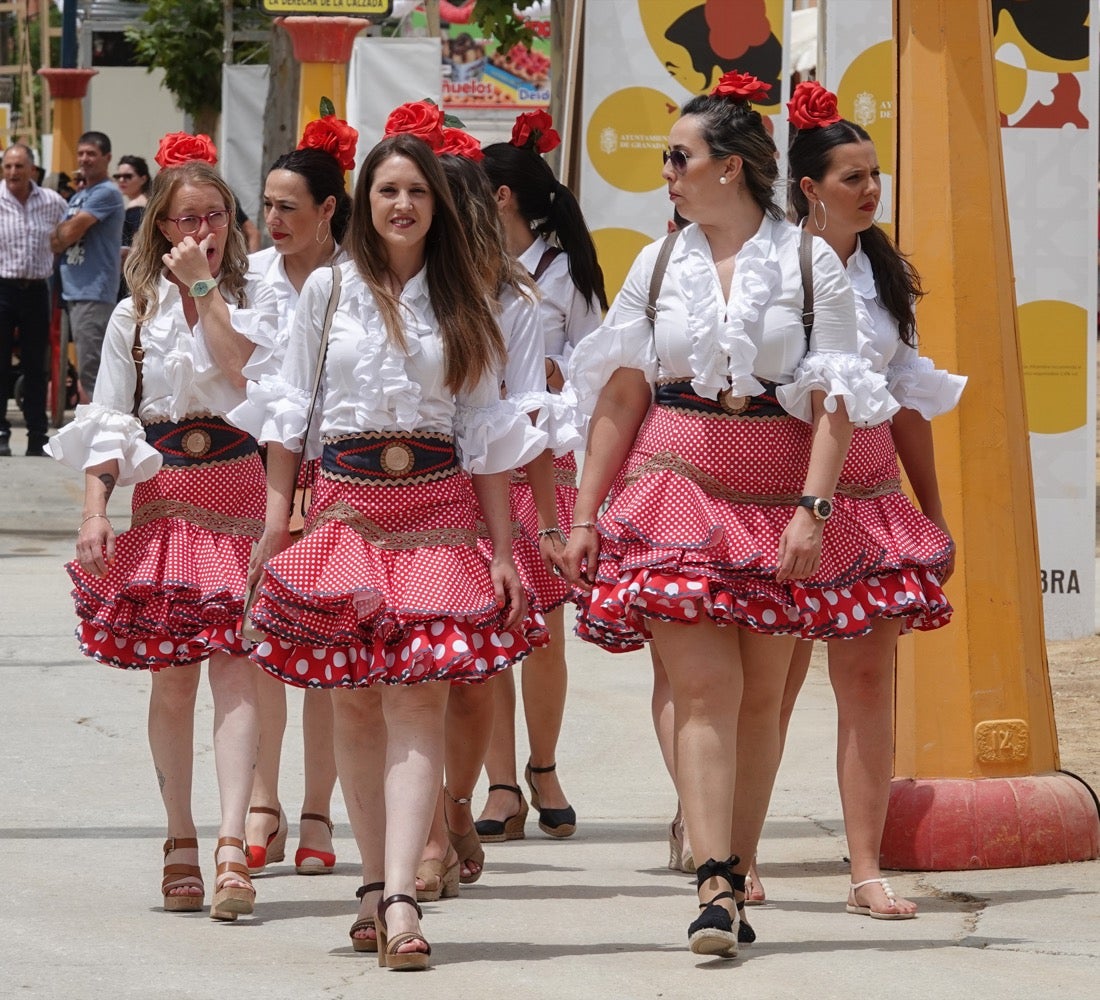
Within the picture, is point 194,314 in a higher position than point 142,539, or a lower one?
higher

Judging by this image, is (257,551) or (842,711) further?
(842,711)

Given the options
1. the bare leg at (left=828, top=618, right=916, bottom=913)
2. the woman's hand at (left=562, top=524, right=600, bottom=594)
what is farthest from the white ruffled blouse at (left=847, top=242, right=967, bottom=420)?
the woman's hand at (left=562, top=524, right=600, bottom=594)

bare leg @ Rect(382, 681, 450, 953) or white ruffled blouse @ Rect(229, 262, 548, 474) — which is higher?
white ruffled blouse @ Rect(229, 262, 548, 474)

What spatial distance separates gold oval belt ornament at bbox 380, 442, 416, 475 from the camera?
15.8 feet

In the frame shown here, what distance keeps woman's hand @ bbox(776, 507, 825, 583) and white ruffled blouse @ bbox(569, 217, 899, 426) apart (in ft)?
0.84

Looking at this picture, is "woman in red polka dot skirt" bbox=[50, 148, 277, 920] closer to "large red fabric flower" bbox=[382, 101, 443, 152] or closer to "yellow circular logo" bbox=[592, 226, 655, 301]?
"large red fabric flower" bbox=[382, 101, 443, 152]

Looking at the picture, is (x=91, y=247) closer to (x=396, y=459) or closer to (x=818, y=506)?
(x=396, y=459)

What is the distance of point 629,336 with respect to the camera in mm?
5004

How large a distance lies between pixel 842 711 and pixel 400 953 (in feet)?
4.47

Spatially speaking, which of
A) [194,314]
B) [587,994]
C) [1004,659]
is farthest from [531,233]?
[587,994]

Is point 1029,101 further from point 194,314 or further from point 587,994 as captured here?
point 587,994

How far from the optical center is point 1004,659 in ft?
19.8

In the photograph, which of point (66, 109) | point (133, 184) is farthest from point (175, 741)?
Answer: point (66, 109)

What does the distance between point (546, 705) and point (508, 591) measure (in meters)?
1.90
